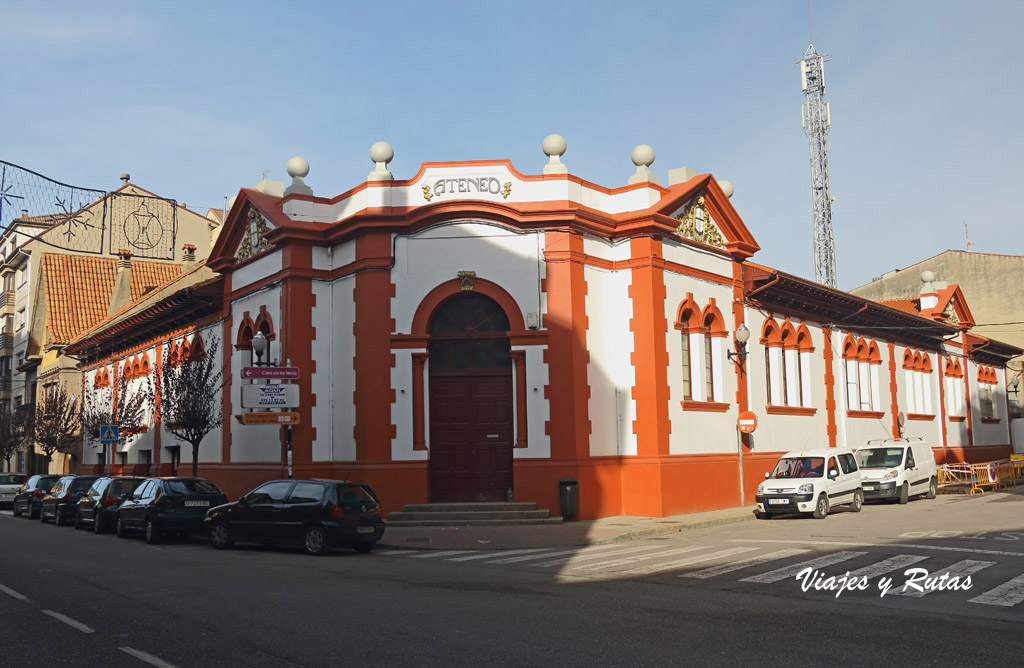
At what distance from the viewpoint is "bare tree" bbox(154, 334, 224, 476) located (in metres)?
26.0

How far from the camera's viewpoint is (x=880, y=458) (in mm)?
26938

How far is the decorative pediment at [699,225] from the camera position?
24516 mm

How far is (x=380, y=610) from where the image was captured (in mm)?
10031

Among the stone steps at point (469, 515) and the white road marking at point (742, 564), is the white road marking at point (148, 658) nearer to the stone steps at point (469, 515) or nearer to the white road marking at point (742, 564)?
the white road marking at point (742, 564)

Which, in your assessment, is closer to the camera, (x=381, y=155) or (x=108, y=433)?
(x=381, y=155)

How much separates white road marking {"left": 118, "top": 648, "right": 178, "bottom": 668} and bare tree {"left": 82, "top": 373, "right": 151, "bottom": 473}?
90.0 feet

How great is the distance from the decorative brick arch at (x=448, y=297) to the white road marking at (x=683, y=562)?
8755 mm

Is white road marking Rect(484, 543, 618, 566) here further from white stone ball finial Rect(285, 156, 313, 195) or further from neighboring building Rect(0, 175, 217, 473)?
neighboring building Rect(0, 175, 217, 473)

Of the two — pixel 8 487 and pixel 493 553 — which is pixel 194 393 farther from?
pixel 8 487

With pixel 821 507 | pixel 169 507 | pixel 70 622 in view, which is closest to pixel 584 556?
pixel 70 622

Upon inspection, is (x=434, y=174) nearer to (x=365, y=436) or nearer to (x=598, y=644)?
(x=365, y=436)

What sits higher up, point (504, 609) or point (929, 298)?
point (929, 298)

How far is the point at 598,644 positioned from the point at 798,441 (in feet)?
73.2

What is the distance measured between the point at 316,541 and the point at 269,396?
526 cm
